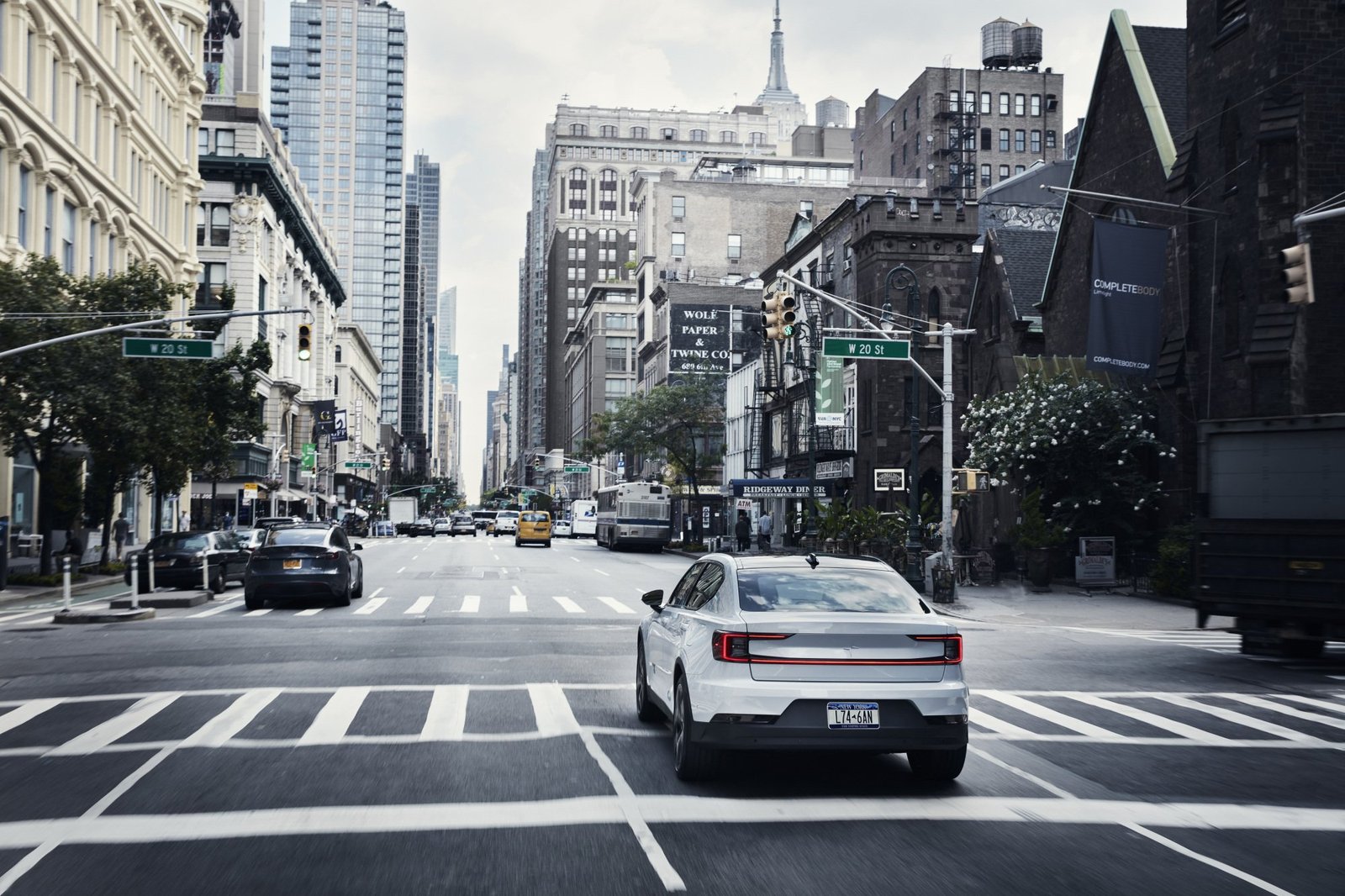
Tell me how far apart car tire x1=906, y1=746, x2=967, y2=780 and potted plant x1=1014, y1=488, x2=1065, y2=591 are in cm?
2443

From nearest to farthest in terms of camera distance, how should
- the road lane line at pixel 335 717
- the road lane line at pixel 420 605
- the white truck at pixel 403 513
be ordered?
1. the road lane line at pixel 335 717
2. the road lane line at pixel 420 605
3. the white truck at pixel 403 513

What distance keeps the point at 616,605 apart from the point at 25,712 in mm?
14990

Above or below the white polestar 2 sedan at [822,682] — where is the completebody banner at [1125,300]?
above

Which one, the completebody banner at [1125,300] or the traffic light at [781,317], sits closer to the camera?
the traffic light at [781,317]

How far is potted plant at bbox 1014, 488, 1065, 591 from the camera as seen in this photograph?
107ft

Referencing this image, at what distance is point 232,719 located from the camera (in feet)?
39.2

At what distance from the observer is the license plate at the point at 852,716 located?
27.7 ft

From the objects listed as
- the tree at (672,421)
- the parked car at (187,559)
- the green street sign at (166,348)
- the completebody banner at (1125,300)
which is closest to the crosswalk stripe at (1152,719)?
the green street sign at (166,348)

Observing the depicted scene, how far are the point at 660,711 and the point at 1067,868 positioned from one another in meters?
5.14

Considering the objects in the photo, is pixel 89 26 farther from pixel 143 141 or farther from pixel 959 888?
pixel 959 888

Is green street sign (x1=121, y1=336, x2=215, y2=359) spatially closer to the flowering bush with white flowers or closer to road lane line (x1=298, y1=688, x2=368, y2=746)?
road lane line (x1=298, y1=688, x2=368, y2=746)

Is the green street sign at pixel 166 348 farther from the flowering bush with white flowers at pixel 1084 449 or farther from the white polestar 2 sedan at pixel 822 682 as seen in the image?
the flowering bush with white flowers at pixel 1084 449

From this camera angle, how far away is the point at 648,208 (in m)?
109

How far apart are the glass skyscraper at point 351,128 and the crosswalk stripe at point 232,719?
182m
